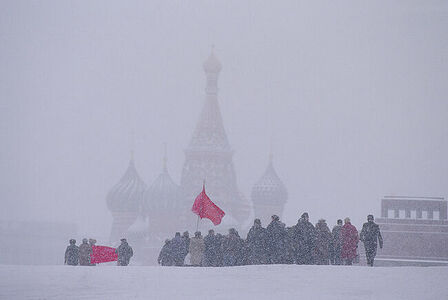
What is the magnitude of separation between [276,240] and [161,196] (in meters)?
54.0

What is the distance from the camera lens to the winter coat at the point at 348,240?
17.6 metres

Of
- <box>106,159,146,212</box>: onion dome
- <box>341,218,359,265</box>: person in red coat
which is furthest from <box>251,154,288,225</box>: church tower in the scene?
<box>341,218,359,265</box>: person in red coat

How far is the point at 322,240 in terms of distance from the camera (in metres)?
17.6

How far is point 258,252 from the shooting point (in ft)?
57.3

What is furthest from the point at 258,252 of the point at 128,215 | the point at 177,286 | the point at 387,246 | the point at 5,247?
the point at 5,247

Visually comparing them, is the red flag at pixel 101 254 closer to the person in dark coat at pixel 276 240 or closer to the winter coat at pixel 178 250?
the winter coat at pixel 178 250

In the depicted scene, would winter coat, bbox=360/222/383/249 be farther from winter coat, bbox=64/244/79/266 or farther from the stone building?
the stone building

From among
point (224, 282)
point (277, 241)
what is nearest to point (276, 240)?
point (277, 241)

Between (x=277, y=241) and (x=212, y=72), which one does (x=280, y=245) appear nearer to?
(x=277, y=241)

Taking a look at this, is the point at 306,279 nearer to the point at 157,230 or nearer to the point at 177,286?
the point at 177,286

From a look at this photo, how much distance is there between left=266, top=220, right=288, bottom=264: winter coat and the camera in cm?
1723

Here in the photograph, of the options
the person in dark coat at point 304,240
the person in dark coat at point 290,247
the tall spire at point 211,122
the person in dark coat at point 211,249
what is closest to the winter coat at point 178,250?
the person in dark coat at point 211,249

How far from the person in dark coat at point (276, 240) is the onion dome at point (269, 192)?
5908 cm

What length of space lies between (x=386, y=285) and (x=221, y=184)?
182ft
